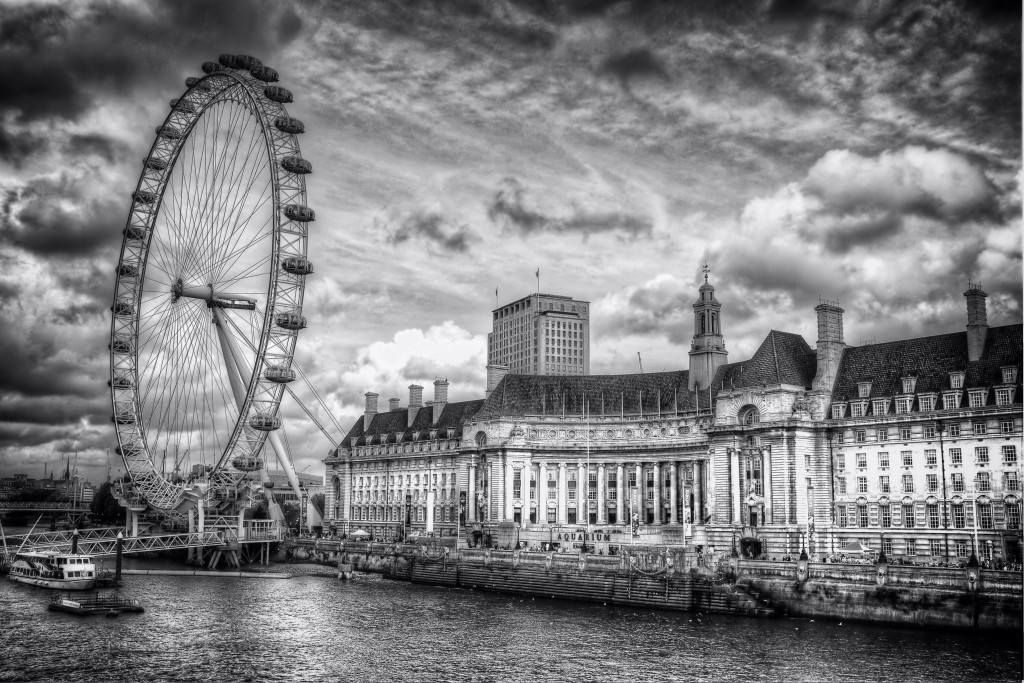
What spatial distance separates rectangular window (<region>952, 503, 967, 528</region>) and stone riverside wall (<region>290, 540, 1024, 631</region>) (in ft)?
54.9

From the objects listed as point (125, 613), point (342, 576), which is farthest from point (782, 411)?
point (125, 613)

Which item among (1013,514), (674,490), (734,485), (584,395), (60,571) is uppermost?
(584,395)

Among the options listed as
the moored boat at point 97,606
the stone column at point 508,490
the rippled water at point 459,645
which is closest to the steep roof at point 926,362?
the rippled water at point 459,645

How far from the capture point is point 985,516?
277 ft

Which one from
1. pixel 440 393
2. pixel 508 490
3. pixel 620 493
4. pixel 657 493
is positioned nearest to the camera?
pixel 657 493

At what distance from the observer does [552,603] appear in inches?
3425

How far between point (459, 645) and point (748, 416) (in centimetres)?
4853

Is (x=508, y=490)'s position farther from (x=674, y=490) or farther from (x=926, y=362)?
(x=926, y=362)

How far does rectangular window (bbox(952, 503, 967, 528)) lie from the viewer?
282ft

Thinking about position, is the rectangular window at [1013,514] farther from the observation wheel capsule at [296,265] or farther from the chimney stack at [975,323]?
the observation wheel capsule at [296,265]

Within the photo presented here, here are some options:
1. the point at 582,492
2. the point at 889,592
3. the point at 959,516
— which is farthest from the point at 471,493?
the point at 889,592

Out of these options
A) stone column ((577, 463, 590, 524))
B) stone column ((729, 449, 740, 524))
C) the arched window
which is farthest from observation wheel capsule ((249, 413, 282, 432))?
the arched window

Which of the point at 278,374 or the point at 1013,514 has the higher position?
the point at 278,374

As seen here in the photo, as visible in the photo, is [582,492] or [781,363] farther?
[582,492]
